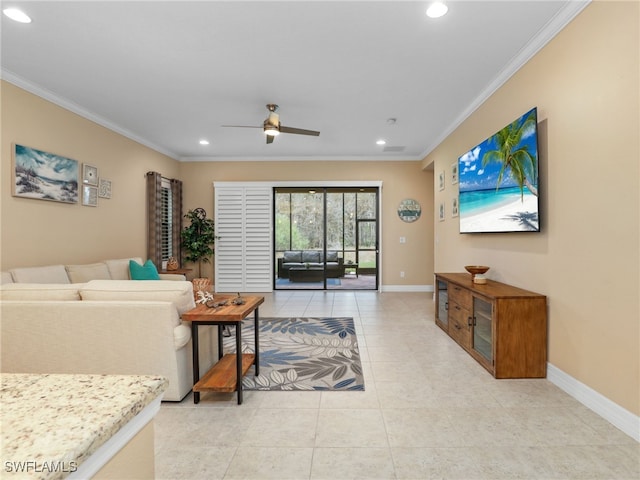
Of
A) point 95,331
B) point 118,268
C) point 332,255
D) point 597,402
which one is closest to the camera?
point 597,402

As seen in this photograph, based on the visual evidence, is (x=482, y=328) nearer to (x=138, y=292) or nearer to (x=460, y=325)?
(x=460, y=325)

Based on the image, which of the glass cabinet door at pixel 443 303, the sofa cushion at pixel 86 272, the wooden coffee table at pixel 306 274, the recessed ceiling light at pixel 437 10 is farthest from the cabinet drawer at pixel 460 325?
the sofa cushion at pixel 86 272

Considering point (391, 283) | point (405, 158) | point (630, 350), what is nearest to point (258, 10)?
point (630, 350)

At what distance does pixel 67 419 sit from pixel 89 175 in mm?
4751

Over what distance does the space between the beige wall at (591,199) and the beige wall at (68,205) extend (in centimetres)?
498

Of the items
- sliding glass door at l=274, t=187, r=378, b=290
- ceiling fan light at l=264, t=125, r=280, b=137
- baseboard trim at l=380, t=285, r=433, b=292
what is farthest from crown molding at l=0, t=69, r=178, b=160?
baseboard trim at l=380, t=285, r=433, b=292

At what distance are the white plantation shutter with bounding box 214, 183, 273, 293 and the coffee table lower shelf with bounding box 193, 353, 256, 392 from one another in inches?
161

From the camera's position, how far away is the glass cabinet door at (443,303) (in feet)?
13.1

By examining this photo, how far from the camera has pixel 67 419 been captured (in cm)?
54

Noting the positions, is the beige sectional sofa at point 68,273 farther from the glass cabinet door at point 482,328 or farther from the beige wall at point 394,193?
the glass cabinet door at point 482,328

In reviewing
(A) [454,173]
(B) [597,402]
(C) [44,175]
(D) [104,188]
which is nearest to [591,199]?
(B) [597,402]

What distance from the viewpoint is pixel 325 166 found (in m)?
6.88

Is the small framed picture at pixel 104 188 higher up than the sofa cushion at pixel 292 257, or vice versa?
the small framed picture at pixel 104 188

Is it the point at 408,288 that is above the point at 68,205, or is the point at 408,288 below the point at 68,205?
below
